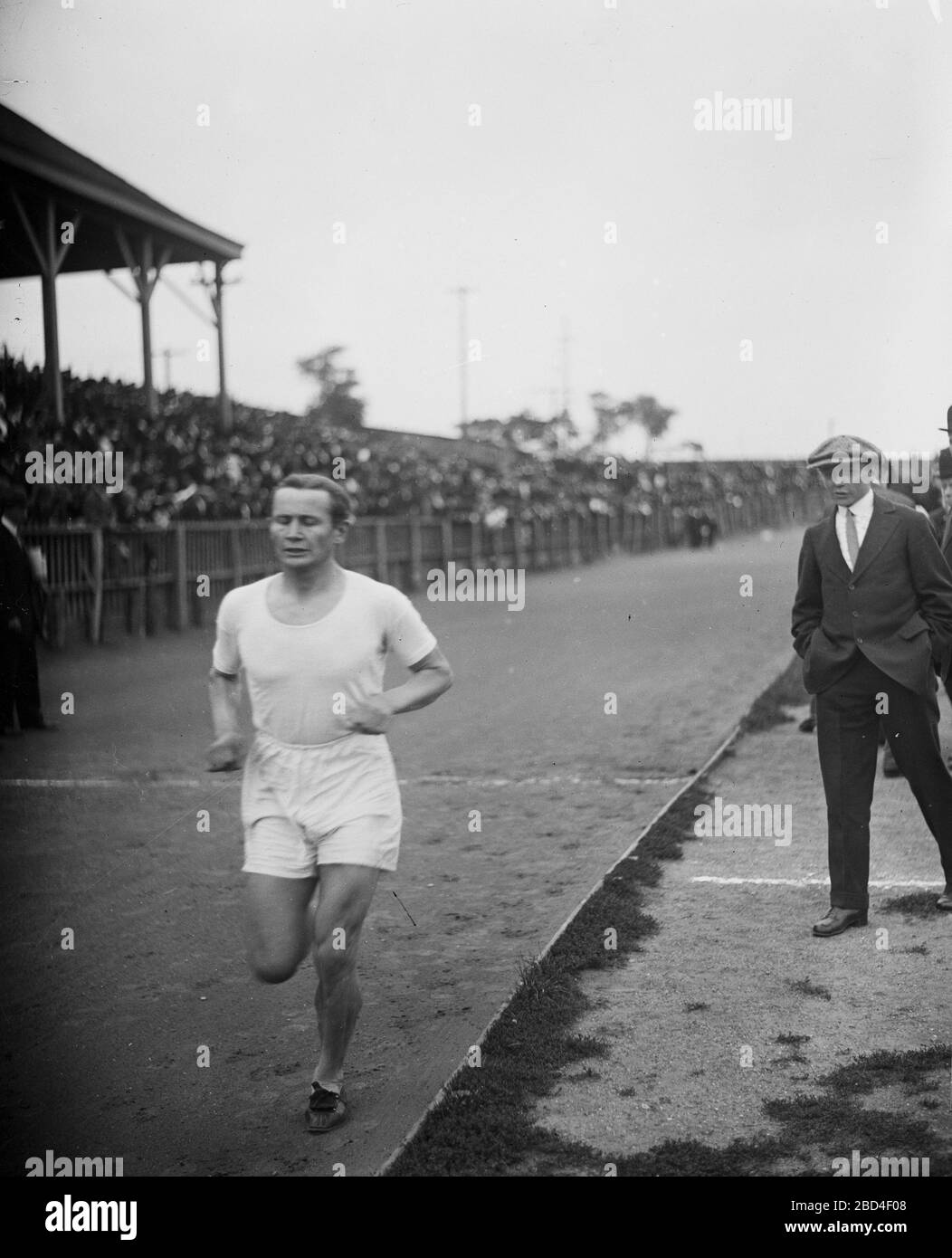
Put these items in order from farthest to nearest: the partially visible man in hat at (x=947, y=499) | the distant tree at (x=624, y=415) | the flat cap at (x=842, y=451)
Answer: the distant tree at (x=624, y=415) → the partially visible man in hat at (x=947, y=499) → the flat cap at (x=842, y=451)

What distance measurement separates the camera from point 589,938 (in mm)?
5625

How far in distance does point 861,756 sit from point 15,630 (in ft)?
20.2

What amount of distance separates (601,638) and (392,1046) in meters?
13.2

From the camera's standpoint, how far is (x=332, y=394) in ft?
148

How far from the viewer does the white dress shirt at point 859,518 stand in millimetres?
5742

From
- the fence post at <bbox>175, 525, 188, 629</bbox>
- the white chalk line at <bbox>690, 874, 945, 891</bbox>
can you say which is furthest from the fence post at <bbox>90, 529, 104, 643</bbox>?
the white chalk line at <bbox>690, 874, 945, 891</bbox>

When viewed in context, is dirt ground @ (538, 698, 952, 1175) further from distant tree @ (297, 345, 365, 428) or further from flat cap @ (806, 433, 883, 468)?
distant tree @ (297, 345, 365, 428)

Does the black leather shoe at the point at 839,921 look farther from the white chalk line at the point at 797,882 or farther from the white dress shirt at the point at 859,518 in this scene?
the white dress shirt at the point at 859,518

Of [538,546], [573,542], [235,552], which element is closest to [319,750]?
[235,552]

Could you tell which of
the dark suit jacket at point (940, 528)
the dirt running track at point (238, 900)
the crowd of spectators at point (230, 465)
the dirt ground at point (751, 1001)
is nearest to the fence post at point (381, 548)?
the crowd of spectators at point (230, 465)

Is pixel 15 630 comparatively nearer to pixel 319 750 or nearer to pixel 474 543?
pixel 319 750

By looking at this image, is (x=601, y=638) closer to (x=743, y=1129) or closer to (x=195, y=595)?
(x=195, y=595)

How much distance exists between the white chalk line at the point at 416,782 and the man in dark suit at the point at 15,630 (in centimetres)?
98
